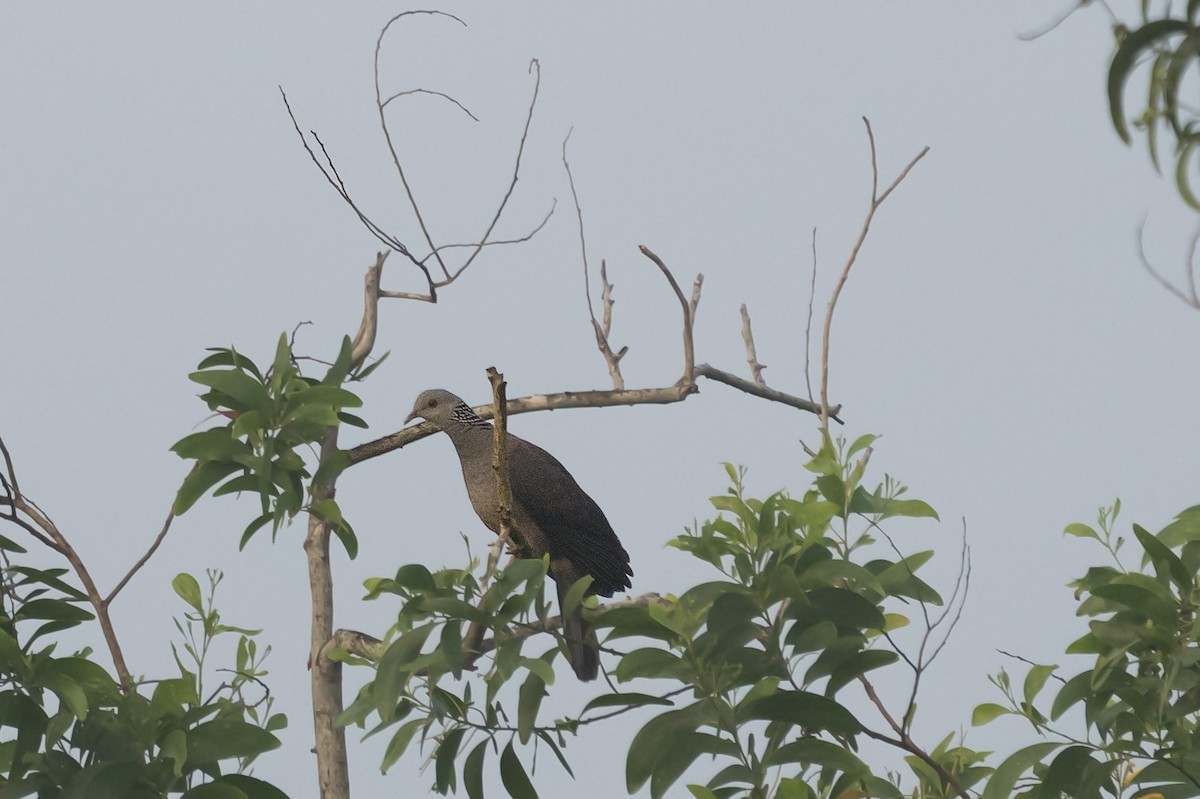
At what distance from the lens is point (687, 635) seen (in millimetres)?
2500

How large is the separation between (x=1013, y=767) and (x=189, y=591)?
6.73ft

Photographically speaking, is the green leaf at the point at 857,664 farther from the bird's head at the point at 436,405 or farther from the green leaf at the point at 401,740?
the bird's head at the point at 436,405

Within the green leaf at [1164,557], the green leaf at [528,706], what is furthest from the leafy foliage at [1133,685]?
the green leaf at [528,706]

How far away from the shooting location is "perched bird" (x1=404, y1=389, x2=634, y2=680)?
5008 mm

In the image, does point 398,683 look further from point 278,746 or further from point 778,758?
point 778,758

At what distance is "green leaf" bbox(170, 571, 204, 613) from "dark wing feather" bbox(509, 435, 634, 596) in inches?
75.8

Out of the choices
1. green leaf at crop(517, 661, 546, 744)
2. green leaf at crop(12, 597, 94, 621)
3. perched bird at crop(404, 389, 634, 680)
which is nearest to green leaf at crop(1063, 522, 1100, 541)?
green leaf at crop(517, 661, 546, 744)

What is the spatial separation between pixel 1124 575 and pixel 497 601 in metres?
1.36

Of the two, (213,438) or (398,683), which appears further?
(213,438)

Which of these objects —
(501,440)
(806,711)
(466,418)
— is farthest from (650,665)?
(466,418)

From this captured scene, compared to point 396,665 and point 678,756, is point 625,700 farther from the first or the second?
point 396,665

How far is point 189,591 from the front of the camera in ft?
10.3

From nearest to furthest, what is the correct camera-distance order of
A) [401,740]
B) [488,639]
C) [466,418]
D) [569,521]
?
[401,740] → [488,639] → [569,521] → [466,418]

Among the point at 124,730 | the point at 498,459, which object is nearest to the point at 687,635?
the point at 498,459
